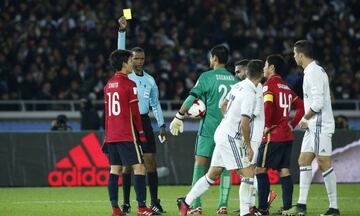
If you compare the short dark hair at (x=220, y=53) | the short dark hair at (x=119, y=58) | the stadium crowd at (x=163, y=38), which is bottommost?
the short dark hair at (x=119, y=58)

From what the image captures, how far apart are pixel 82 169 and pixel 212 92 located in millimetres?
6635

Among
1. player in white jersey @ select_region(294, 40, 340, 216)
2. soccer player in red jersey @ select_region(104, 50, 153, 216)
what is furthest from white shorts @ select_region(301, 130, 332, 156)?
soccer player in red jersey @ select_region(104, 50, 153, 216)

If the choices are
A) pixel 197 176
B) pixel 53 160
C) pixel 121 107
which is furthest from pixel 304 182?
pixel 53 160

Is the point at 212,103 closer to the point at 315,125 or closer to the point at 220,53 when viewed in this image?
the point at 220,53

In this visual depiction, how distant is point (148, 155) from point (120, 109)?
148 cm

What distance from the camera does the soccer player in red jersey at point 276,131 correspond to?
505 inches

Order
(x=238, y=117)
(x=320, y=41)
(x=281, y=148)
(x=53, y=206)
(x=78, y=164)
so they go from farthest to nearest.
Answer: (x=320, y=41), (x=78, y=164), (x=53, y=206), (x=281, y=148), (x=238, y=117)

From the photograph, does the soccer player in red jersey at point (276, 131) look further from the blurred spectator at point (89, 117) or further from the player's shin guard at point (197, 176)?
the blurred spectator at point (89, 117)

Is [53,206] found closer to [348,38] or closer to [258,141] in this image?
[258,141]

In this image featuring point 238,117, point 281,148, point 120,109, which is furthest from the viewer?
point 281,148

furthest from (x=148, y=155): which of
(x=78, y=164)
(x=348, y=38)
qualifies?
(x=348, y=38)

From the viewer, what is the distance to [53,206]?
14.2m

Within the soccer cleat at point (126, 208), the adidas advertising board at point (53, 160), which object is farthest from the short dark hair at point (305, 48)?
the adidas advertising board at point (53, 160)

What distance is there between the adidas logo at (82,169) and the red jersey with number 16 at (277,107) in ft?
21.4
